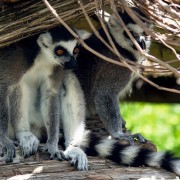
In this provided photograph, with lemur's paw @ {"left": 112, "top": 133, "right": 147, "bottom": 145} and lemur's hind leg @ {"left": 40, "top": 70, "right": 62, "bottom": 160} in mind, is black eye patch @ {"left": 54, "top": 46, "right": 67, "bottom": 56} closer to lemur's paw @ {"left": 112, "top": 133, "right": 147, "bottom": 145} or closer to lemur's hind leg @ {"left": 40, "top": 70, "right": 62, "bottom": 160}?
lemur's hind leg @ {"left": 40, "top": 70, "right": 62, "bottom": 160}

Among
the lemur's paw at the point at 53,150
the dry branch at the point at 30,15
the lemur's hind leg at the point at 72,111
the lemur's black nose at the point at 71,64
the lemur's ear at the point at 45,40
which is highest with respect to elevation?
the dry branch at the point at 30,15

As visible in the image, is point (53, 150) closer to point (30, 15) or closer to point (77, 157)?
point (77, 157)

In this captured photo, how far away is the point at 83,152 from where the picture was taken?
6.89 m

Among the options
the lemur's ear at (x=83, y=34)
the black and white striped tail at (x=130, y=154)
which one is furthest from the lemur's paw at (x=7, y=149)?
the lemur's ear at (x=83, y=34)

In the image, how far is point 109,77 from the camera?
7820mm

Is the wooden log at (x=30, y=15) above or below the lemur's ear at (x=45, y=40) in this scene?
above

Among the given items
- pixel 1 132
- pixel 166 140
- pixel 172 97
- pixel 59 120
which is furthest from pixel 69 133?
pixel 166 140

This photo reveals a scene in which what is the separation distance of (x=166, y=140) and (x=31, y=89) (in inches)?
197

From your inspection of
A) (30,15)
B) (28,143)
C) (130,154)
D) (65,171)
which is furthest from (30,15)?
(130,154)

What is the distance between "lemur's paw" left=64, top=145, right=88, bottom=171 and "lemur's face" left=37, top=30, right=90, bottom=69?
832 mm

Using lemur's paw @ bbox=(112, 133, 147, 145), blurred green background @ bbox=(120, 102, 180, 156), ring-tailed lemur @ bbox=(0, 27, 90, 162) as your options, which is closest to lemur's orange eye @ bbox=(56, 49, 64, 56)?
ring-tailed lemur @ bbox=(0, 27, 90, 162)

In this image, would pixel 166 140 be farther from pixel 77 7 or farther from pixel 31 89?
pixel 77 7

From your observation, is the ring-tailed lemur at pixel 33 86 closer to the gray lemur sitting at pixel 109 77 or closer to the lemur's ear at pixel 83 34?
the lemur's ear at pixel 83 34

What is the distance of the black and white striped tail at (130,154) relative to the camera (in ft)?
22.2
